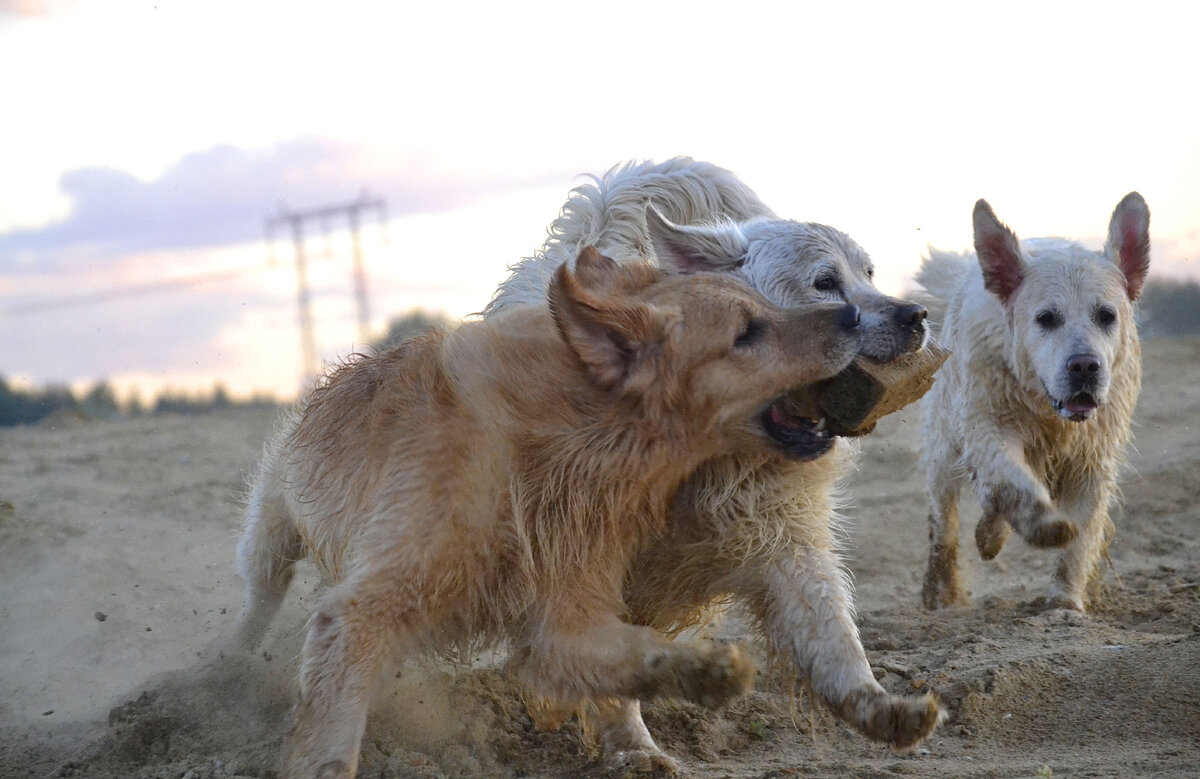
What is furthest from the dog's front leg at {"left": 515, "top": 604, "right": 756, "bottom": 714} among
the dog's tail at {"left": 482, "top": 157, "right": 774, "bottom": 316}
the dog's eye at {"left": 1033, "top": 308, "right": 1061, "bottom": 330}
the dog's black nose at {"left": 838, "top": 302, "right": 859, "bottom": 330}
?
the dog's eye at {"left": 1033, "top": 308, "right": 1061, "bottom": 330}

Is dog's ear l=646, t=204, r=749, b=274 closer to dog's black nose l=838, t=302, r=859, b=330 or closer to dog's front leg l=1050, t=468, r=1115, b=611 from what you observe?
dog's black nose l=838, t=302, r=859, b=330

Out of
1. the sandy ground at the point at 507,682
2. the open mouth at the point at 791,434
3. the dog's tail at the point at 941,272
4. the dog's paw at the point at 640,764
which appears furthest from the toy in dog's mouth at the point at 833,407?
the dog's tail at the point at 941,272

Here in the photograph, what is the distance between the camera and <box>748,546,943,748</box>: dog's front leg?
11.9 ft

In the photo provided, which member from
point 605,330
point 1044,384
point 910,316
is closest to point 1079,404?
point 1044,384

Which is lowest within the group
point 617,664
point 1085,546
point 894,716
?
point 1085,546

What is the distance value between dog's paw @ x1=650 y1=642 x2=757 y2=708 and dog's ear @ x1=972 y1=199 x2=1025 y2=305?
368 cm

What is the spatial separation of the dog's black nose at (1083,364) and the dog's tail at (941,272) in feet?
5.35

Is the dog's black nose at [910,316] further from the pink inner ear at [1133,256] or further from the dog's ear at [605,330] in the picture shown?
the pink inner ear at [1133,256]

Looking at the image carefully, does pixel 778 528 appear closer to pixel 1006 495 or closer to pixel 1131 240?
pixel 1006 495

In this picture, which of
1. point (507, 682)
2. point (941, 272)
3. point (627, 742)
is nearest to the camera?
point (627, 742)

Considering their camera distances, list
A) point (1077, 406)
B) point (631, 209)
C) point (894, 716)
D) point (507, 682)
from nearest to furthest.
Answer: point (894, 716)
point (507, 682)
point (631, 209)
point (1077, 406)

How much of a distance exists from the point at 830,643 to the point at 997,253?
332 cm

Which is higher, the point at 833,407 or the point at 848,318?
the point at 848,318

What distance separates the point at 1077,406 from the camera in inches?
236
